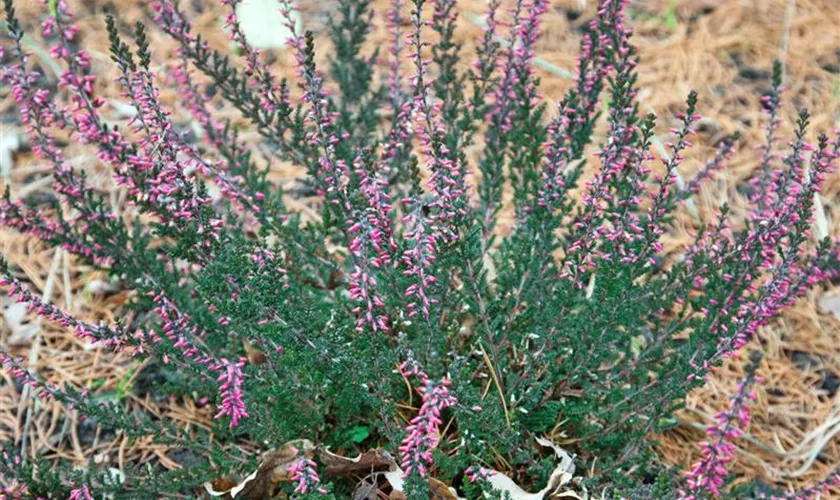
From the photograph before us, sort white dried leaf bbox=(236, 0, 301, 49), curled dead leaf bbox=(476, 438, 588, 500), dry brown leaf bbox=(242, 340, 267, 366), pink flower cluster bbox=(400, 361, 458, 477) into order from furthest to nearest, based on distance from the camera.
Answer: white dried leaf bbox=(236, 0, 301, 49) → dry brown leaf bbox=(242, 340, 267, 366) → curled dead leaf bbox=(476, 438, 588, 500) → pink flower cluster bbox=(400, 361, 458, 477)

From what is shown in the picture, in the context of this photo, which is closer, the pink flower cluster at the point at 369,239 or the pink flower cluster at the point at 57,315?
the pink flower cluster at the point at 369,239

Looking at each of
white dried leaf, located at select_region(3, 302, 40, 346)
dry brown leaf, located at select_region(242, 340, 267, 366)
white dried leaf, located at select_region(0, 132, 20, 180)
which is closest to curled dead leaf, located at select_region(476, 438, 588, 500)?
dry brown leaf, located at select_region(242, 340, 267, 366)

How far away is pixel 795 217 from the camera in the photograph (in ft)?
9.89

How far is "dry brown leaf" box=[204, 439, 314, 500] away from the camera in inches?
125

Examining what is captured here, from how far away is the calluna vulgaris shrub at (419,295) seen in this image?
2.80m

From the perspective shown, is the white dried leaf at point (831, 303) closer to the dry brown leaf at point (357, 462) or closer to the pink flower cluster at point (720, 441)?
the pink flower cluster at point (720, 441)

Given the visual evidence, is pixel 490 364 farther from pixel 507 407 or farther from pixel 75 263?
pixel 75 263

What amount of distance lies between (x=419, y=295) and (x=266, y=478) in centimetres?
99

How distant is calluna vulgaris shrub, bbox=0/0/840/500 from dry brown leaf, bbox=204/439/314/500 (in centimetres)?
1

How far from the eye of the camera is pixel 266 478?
130 inches

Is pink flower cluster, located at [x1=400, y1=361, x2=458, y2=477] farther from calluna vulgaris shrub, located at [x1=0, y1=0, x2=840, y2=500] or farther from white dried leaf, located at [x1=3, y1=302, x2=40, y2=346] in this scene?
white dried leaf, located at [x1=3, y1=302, x2=40, y2=346]

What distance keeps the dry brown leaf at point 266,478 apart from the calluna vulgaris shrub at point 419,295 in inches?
0.4

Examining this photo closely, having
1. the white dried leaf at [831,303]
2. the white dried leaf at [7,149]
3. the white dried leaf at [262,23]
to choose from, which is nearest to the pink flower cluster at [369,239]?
the white dried leaf at [831,303]

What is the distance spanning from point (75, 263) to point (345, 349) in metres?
2.45
